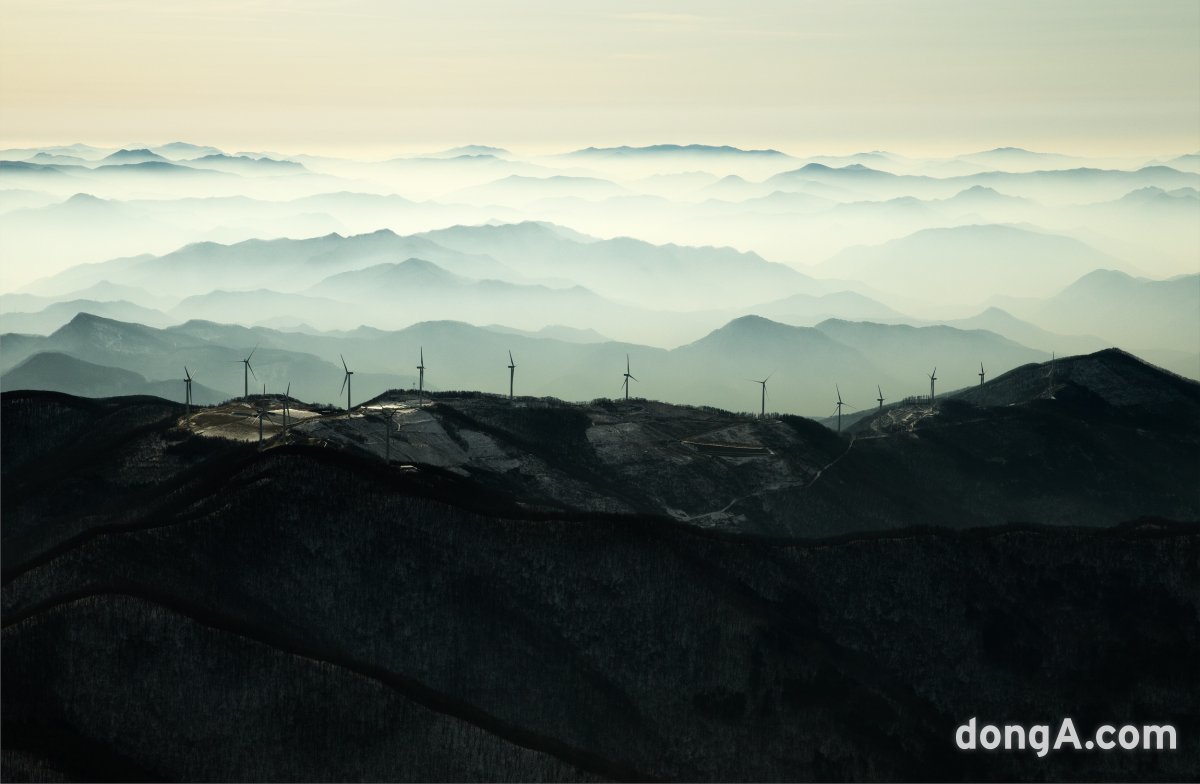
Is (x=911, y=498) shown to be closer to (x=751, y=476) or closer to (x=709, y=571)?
(x=751, y=476)

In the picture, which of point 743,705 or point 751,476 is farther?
point 751,476

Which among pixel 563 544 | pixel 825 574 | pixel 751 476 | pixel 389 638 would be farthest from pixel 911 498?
pixel 389 638

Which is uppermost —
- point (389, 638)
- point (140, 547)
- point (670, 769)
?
point (140, 547)

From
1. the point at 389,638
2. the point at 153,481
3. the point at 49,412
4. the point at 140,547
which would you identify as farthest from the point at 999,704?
the point at 49,412

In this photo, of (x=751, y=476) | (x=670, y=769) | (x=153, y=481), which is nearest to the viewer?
(x=670, y=769)

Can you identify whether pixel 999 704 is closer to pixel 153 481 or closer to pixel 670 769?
pixel 670 769

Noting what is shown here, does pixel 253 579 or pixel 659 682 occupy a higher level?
pixel 253 579

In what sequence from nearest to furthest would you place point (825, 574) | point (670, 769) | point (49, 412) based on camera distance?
point (670, 769)
point (825, 574)
point (49, 412)
